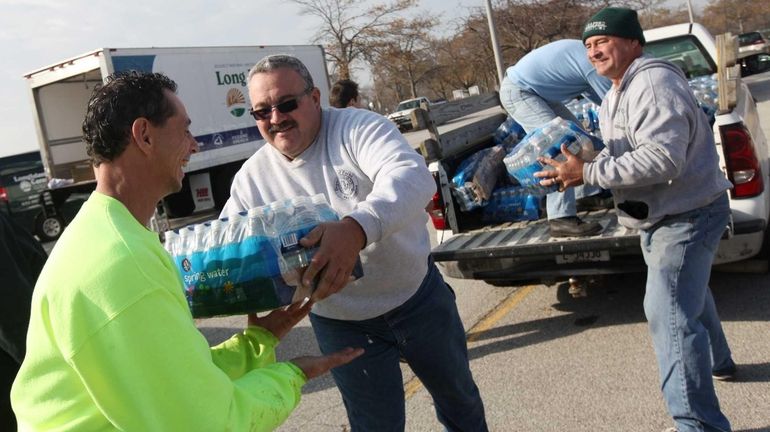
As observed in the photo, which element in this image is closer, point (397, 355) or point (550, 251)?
point (397, 355)

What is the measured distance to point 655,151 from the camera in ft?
8.95

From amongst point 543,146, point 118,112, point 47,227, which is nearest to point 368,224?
point 118,112

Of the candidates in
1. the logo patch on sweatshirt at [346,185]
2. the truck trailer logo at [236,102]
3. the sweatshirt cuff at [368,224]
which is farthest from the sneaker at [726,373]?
the truck trailer logo at [236,102]

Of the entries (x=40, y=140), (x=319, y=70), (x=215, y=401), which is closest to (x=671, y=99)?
(x=215, y=401)

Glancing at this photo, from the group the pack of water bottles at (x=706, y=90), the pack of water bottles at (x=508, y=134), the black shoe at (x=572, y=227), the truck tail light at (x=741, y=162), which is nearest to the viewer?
the truck tail light at (x=741, y=162)

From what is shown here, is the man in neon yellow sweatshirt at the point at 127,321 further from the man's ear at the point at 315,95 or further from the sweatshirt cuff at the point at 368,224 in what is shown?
the man's ear at the point at 315,95

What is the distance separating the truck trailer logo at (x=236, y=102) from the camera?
632 inches

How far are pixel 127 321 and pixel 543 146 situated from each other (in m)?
3.09

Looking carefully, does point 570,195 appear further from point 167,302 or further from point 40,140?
point 40,140

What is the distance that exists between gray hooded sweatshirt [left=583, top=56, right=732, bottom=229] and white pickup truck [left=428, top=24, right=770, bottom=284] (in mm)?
1214

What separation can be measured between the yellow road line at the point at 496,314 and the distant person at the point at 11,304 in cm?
248

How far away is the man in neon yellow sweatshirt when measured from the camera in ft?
4.22

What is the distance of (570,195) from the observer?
4543 mm

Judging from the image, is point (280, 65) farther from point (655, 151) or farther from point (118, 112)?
point (655, 151)
